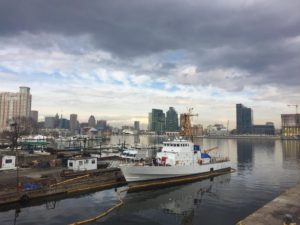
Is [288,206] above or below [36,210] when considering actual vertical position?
above

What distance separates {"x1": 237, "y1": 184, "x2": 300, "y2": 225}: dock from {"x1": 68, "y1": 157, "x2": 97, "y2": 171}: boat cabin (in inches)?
1407

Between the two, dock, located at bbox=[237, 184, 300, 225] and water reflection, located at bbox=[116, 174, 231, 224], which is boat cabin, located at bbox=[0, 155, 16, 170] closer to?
water reflection, located at bbox=[116, 174, 231, 224]

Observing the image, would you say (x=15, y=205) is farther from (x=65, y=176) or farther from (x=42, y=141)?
(x=42, y=141)

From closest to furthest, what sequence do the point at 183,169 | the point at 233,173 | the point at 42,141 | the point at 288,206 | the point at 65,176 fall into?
the point at 288,206 → the point at 65,176 → the point at 183,169 → the point at 233,173 → the point at 42,141

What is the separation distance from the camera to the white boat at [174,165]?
169 ft

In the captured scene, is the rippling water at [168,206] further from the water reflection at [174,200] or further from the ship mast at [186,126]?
the ship mast at [186,126]

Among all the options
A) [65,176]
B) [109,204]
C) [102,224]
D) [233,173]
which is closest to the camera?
[102,224]

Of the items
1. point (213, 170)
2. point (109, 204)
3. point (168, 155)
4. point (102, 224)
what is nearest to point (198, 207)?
point (109, 204)

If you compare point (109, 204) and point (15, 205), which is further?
point (109, 204)

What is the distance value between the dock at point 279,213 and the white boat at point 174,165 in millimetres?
23981

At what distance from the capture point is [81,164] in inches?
2192

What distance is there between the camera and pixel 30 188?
4069cm

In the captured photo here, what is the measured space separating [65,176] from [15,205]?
12.0 meters

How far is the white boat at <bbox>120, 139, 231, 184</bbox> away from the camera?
5144cm
